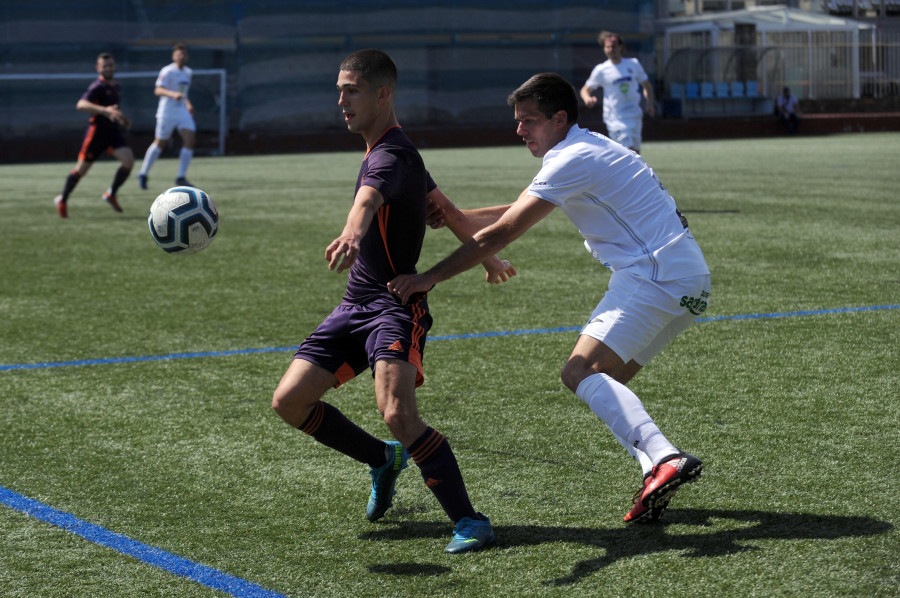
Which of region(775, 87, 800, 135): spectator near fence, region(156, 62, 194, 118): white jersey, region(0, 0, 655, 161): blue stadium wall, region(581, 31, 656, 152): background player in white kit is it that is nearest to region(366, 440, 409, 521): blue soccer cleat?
region(581, 31, 656, 152): background player in white kit

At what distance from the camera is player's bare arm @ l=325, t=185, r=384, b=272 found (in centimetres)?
342

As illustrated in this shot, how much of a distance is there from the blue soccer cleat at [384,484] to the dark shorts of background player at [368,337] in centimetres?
35

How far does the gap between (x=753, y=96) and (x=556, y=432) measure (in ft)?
129

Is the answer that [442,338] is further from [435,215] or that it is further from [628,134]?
[628,134]

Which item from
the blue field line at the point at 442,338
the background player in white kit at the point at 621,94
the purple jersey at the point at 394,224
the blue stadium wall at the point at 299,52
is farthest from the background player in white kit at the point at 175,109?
the blue stadium wall at the point at 299,52

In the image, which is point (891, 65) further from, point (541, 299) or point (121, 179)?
point (541, 299)

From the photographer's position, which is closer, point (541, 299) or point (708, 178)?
point (541, 299)

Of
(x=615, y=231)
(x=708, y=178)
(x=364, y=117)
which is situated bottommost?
(x=708, y=178)

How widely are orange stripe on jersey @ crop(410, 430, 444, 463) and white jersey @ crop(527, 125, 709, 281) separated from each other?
893 mm

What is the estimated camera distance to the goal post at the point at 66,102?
117ft

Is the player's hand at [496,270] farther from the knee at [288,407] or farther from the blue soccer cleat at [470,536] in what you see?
the blue soccer cleat at [470,536]

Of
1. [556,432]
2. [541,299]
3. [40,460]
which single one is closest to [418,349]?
[556,432]

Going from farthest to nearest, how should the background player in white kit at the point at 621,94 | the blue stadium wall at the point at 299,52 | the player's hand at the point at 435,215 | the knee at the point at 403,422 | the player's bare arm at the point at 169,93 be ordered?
the blue stadium wall at the point at 299,52
the player's bare arm at the point at 169,93
the background player in white kit at the point at 621,94
the player's hand at the point at 435,215
the knee at the point at 403,422

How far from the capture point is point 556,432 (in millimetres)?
4969
